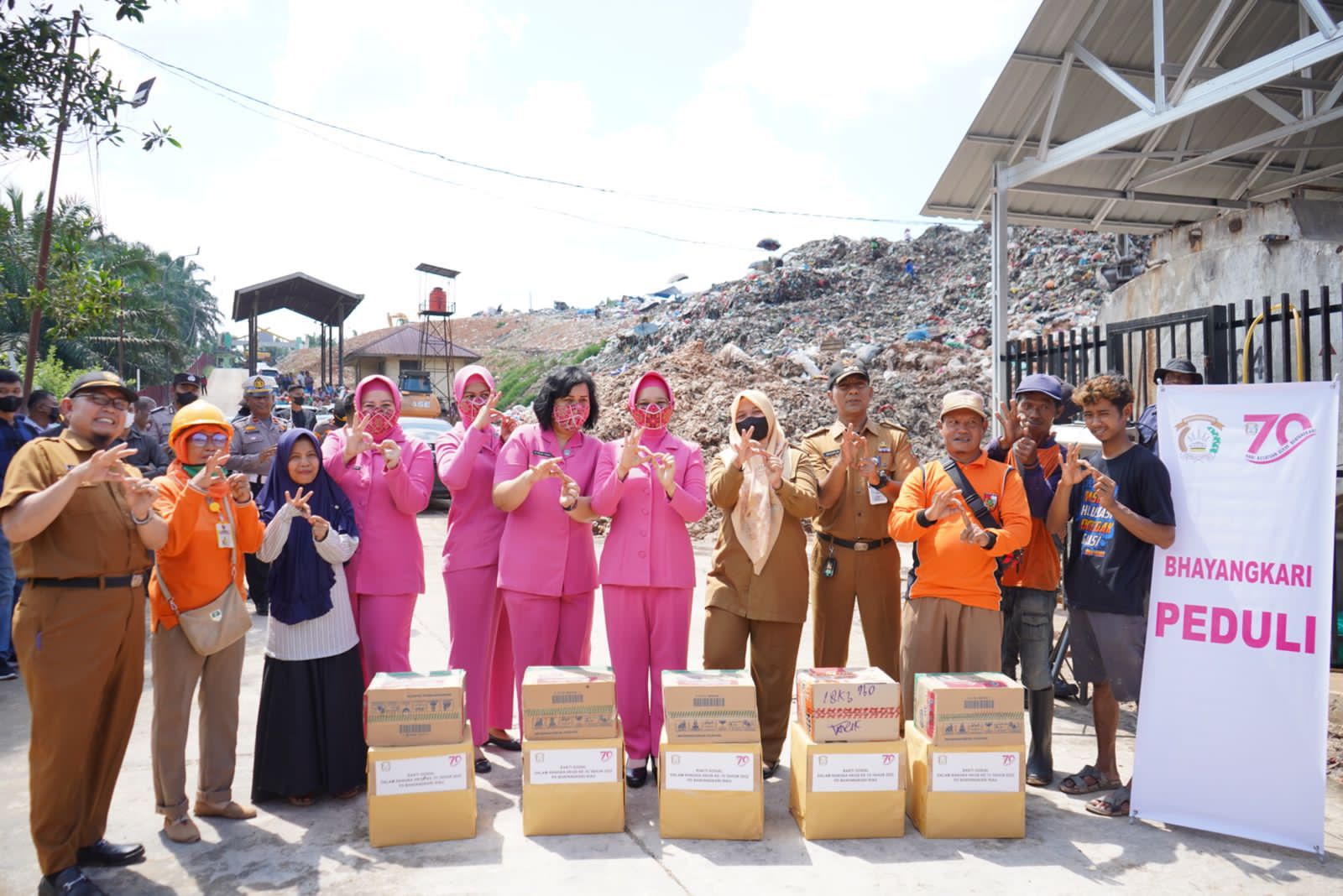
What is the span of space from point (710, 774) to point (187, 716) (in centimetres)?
216

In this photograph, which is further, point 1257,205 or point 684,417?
point 684,417

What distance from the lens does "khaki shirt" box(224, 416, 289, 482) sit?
7.61 m

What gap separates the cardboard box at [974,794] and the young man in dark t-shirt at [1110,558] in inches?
20.1

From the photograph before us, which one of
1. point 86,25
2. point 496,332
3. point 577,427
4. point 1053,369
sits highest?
point 496,332

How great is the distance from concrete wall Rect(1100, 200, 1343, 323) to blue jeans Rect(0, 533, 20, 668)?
10.9 meters

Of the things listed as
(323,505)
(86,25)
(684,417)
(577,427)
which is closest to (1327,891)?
(577,427)

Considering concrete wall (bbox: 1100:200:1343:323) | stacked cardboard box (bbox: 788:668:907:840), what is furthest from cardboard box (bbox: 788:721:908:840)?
concrete wall (bbox: 1100:200:1343:323)

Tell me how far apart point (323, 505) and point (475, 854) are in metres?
1.67

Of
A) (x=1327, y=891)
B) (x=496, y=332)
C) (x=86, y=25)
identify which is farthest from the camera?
(x=496, y=332)

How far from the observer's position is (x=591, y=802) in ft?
12.7

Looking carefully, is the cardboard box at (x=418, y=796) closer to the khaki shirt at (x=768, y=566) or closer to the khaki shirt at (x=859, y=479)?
the khaki shirt at (x=768, y=566)

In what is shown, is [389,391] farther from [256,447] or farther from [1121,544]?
[256,447]

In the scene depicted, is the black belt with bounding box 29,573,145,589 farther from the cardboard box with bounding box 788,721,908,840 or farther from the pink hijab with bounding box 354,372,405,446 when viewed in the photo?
the cardboard box with bounding box 788,721,908,840

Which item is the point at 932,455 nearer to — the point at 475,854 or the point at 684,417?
the point at 684,417
